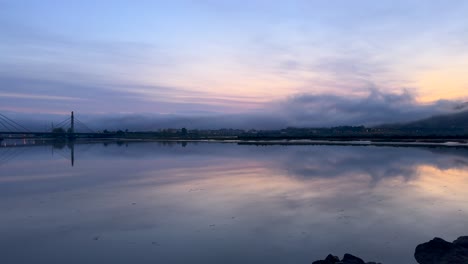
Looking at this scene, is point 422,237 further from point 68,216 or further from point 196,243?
point 68,216

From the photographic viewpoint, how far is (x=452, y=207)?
1200 cm

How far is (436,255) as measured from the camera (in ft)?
23.6

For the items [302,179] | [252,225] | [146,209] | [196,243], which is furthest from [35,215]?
[302,179]

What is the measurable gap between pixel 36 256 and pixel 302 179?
524 inches

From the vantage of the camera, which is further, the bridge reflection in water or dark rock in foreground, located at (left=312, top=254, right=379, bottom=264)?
the bridge reflection in water

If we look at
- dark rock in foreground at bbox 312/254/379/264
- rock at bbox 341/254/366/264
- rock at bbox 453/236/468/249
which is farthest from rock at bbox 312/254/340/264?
rock at bbox 453/236/468/249

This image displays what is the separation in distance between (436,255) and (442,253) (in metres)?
0.14

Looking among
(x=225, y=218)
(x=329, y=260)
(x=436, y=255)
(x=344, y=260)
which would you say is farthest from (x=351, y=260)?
(x=225, y=218)

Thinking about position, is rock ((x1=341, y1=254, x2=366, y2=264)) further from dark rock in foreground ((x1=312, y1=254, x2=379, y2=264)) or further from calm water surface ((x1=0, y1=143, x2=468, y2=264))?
calm water surface ((x1=0, y1=143, x2=468, y2=264))

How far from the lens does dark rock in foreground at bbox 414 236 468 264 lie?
6902mm

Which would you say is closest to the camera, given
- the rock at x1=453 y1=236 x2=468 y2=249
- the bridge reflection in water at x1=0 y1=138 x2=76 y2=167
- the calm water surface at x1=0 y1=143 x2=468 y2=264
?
the rock at x1=453 y1=236 x2=468 y2=249

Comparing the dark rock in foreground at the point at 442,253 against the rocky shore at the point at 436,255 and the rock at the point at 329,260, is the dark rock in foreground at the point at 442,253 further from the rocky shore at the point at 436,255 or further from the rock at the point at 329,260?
the rock at the point at 329,260

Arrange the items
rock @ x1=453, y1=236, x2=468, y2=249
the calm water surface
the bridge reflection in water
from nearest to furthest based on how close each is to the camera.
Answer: rock @ x1=453, y1=236, x2=468, y2=249
the calm water surface
the bridge reflection in water

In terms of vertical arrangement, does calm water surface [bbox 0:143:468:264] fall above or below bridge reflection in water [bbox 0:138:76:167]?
below
